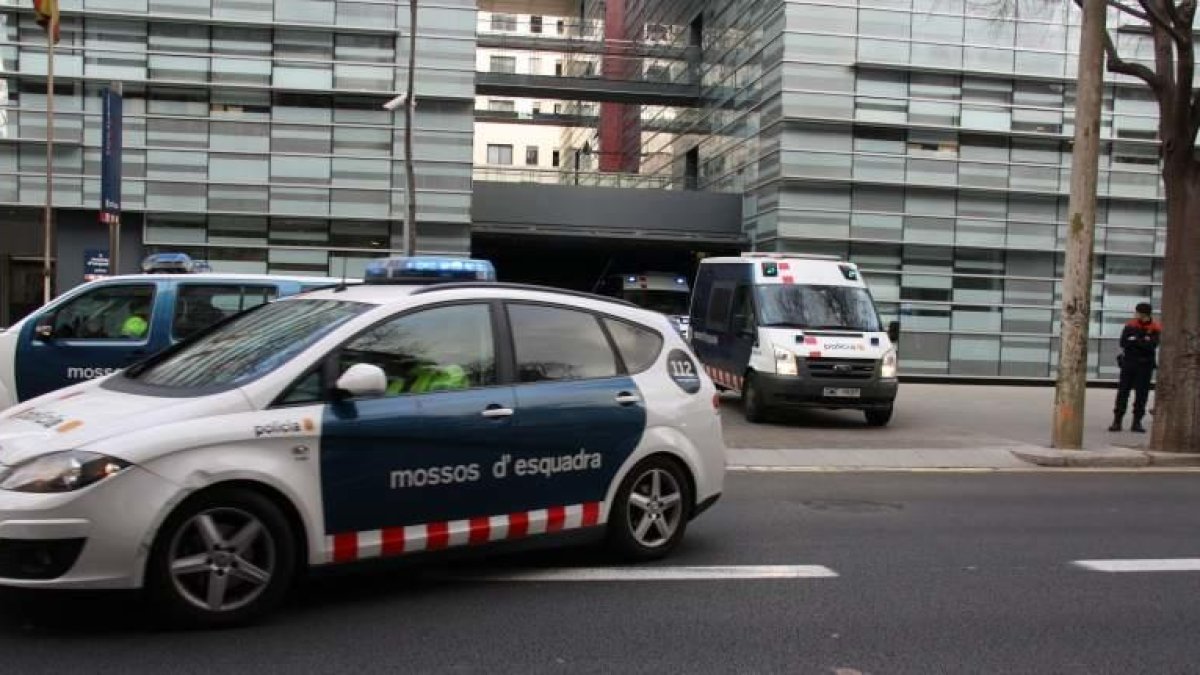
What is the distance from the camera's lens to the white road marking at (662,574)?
5.83 meters

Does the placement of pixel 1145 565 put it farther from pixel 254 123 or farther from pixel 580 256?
pixel 580 256

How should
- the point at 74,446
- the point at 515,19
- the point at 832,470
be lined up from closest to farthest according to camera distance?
1. the point at 74,446
2. the point at 832,470
3. the point at 515,19

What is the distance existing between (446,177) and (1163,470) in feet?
67.0

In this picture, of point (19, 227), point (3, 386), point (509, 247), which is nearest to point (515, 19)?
point (509, 247)

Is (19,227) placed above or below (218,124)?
below

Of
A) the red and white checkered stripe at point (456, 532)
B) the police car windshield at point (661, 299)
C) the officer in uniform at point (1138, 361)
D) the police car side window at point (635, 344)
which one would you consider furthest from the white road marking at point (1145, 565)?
the police car windshield at point (661, 299)

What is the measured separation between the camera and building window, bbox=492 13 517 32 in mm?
55594

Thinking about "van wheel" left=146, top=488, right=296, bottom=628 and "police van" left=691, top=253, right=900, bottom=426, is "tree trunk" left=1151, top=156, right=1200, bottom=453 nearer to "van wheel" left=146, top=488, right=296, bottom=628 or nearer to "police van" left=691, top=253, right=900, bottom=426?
"police van" left=691, top=253, right=900, bottom=426

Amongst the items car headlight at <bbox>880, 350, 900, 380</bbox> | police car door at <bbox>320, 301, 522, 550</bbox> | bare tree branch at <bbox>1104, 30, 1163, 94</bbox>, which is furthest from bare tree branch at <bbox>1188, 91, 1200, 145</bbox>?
police car door at <bbox>320, 301, 522, 550</bbox>

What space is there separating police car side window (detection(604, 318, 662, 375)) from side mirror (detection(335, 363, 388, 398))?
168 cm

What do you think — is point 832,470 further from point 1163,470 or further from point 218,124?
point 218,124

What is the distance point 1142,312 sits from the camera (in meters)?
14.6

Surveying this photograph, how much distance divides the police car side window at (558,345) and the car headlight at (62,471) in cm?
212

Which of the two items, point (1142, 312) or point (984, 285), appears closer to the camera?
point (1142, 312)
